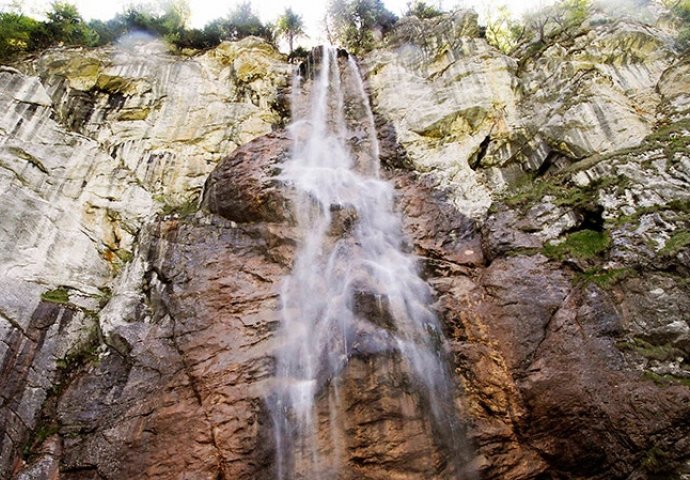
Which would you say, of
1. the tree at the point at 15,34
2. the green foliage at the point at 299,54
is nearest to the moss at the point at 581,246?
the green foliage at the point at 299,54

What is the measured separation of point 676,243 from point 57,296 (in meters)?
13.9

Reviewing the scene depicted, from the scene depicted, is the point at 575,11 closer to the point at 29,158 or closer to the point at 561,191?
the point at 561,191

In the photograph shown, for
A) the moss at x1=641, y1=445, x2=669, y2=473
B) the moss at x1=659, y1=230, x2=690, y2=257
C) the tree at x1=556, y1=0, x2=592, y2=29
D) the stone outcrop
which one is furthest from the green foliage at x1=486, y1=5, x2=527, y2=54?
the moss at x1=641, y1=445, x2=669, y2=473

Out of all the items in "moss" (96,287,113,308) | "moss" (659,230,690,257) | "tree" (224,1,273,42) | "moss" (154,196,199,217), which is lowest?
"moss" (659,230,690,257)

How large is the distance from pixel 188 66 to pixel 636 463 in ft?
60.5

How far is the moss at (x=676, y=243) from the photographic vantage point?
898cm

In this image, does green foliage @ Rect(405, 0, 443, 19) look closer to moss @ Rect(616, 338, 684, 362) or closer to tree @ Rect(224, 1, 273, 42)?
tree @ Rect(224, 1, 273, 42)

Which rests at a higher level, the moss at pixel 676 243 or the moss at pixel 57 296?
the moss at pixel 57 296

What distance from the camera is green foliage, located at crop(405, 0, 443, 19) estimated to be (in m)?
21.6

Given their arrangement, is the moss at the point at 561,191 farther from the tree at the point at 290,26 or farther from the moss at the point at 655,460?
the tree at the point at 290,26

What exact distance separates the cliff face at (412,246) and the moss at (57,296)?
5 cm

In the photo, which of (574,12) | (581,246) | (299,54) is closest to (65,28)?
(299,54)

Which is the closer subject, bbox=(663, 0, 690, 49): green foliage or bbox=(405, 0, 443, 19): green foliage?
bbox=(663, 0, 690, 49): green foliage

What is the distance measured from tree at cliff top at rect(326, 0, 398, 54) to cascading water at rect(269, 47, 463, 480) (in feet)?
29.2
